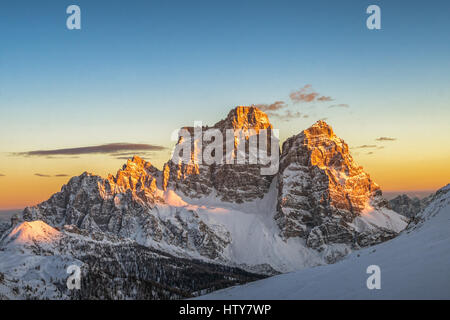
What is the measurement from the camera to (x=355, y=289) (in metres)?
73.2

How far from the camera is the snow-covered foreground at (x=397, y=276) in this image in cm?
6475

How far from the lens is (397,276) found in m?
72.5

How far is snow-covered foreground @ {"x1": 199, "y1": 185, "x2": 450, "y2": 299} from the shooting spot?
64750 mm
